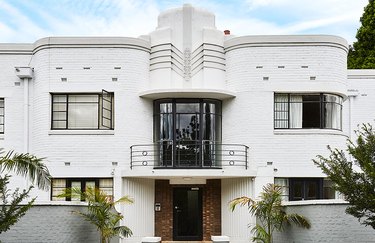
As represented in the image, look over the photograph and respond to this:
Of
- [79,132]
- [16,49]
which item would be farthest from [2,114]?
[79,132]

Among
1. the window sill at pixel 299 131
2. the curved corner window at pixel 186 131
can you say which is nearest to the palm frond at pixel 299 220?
the window sill at pixel 299 131

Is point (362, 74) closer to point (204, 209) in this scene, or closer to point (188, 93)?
point (188, 93)

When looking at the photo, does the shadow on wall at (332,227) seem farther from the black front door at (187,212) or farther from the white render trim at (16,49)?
the white render trim at (16,49)

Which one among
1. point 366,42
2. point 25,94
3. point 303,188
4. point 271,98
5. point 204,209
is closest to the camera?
point 303,188

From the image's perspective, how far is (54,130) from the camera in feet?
80.1

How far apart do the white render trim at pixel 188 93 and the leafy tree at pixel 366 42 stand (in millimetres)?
18038

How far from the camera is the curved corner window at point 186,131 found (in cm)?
2438

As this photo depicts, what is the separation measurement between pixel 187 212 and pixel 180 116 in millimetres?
3977

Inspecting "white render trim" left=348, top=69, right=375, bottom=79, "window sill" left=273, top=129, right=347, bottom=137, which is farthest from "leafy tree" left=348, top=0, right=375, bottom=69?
"window sill" left=273, top=129, right=347, bottom=137

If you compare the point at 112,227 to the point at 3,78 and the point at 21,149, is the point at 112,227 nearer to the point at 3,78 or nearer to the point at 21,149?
the point at 21,149

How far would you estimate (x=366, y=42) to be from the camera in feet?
133

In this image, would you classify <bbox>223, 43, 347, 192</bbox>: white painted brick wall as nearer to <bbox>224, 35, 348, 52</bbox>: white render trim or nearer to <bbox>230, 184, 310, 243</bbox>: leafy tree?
<bbox>224, 35, 348, 52</bbox>: white render trim

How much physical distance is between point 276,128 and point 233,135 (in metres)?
1.70

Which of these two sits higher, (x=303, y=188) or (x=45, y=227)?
(x=303, y=188)
